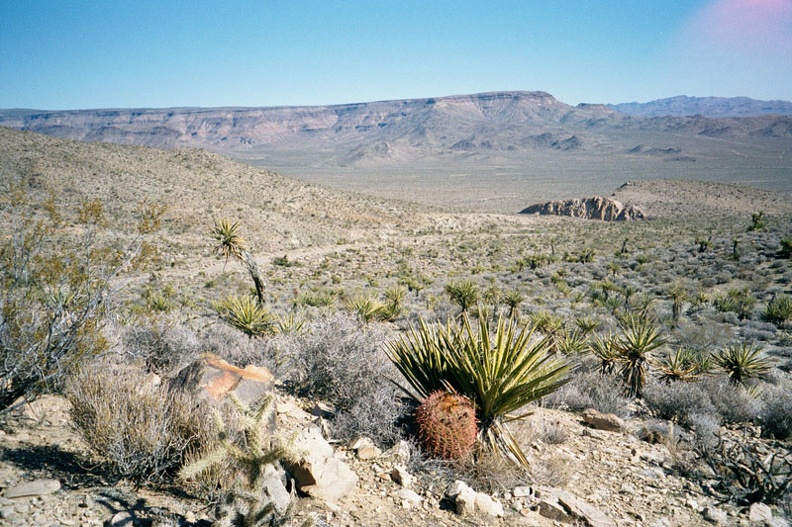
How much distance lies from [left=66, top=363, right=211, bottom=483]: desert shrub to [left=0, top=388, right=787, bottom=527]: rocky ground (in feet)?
0.55

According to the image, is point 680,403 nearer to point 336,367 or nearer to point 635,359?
point 635,359

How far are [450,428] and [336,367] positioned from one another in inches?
75.8

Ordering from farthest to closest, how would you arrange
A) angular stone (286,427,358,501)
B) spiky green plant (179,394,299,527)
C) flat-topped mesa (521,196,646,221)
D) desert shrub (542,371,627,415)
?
flat-topped mesa (521,196,646,221) → desert shrub (542,371,627,415) → angular stone (286,427,358,501) → spiky green plant (179,394,299,527)

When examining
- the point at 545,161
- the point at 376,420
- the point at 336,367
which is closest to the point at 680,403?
the point at 376,420

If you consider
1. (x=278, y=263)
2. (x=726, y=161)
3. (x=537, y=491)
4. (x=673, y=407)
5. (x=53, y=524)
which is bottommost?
(x=278, y=263)

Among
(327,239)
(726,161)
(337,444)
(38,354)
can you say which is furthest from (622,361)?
(726,161)

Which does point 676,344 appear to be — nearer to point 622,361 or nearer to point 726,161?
point 622,361

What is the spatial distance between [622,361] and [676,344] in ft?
17.4

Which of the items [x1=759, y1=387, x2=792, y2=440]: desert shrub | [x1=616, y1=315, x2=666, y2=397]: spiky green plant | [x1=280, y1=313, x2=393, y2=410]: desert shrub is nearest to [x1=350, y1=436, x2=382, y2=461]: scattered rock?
[x1=280, y1=313, x2=393, y2=410]: desert shrub

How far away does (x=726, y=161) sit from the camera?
11331 cm

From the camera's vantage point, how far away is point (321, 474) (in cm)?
339

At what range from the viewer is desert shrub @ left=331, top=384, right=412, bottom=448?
13.6 ft

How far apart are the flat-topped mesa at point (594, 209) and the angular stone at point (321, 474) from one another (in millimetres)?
55631

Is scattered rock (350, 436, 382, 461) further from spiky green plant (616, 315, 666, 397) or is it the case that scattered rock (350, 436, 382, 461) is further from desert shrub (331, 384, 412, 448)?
spiky green plant (616, 315, 666, 397)
